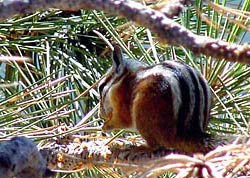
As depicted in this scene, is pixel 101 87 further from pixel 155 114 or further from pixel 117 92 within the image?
pixel 155 114

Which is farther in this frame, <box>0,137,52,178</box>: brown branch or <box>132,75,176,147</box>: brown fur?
<box>132,75,176,147</box>: brown fur

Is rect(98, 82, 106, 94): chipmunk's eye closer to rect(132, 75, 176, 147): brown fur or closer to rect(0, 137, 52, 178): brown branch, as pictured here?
rect(132, 75, 176, 147): brown fur

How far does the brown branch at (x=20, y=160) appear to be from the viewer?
22.9 inches

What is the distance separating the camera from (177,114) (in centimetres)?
111

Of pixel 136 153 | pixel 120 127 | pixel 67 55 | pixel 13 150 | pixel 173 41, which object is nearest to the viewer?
pixel 173 41

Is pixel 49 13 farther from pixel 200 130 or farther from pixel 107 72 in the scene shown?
pixel 200 130

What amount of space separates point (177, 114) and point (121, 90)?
7.5 inches

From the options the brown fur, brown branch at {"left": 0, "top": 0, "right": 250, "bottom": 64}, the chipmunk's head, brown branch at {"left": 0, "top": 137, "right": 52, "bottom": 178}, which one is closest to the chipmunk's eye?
the chipmunk's head

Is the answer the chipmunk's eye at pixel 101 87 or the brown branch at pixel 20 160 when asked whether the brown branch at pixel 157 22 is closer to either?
the brown branch at pixel 20 160

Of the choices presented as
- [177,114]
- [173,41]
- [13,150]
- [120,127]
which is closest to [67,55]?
[120,127]

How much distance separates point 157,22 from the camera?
0.47 metres

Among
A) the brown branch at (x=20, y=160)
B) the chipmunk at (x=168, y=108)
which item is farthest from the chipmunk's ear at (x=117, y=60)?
the brown branch at (x=20, y=160)

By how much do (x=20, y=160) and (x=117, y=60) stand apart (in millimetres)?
651

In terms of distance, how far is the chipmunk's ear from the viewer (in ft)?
3.95
